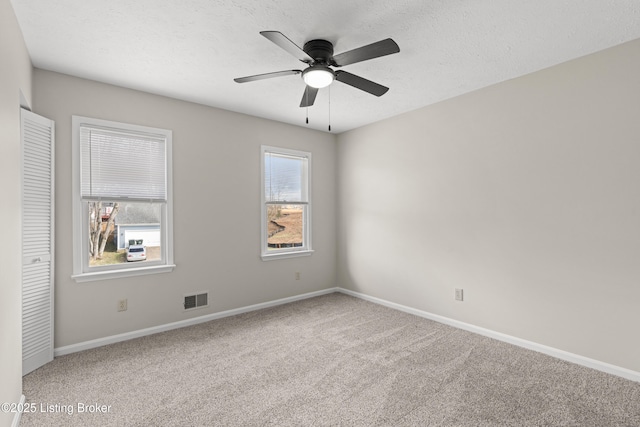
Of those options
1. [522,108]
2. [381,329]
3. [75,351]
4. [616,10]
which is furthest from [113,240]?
[616,10]

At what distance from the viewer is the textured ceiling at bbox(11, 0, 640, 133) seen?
80.1 inches

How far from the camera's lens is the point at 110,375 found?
2.55m

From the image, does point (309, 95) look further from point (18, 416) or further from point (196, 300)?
point (18, 416)

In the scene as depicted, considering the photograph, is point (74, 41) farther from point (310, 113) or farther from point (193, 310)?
point (193, 310)

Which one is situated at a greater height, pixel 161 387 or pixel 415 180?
pixel 415 180

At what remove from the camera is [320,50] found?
238cm

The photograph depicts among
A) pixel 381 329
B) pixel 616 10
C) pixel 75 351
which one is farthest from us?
pixel 381 329

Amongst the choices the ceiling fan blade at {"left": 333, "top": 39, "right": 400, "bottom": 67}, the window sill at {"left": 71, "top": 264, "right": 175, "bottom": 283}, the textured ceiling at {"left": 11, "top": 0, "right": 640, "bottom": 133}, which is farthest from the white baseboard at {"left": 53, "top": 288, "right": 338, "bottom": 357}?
the ceiling fan blade at {"left": 333, "top": 39, "right": 400, "bottom": 67}

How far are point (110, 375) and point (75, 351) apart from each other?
723 mm

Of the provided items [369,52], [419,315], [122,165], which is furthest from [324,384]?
[122,165]

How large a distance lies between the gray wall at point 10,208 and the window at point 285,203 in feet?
8.32

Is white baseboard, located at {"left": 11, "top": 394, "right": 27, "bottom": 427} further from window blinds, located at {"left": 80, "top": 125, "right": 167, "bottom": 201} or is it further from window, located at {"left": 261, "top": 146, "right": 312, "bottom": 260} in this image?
window, located at {"left": 261, "top": 146, "right": 312, "bottom": 260}

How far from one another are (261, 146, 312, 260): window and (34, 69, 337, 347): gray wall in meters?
0.11

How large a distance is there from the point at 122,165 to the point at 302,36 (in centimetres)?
228
